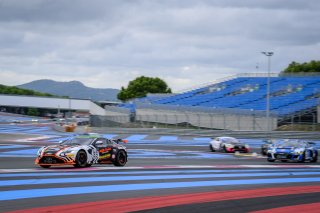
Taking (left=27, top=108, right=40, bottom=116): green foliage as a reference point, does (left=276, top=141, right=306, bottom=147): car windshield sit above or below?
below

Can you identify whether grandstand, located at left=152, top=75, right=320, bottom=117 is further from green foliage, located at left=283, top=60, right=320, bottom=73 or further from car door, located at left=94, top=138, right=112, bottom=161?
car door, located at left=94, top=138, right=112, bottom=161

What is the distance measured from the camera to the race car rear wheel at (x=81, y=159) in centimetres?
1675

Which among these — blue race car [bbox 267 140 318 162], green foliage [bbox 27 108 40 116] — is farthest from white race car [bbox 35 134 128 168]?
green foliage [bbox 27 108 40 116]

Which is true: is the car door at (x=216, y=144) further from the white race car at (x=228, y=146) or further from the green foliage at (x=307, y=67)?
the green foliage at (x=307, y=67)

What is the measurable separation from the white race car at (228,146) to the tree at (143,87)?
264 ft

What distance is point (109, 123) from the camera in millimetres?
55125

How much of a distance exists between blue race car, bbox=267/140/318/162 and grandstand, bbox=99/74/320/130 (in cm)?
1750

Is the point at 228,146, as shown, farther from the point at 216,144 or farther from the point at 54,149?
the point at 54,149

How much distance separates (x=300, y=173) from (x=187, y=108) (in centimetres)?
3595

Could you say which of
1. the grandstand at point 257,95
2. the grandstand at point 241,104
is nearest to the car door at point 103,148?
the grandstand at point 241,104

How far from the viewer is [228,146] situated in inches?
1243

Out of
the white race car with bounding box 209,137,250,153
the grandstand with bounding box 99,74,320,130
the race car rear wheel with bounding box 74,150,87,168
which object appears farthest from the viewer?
the grandstand with bounding box 99,74,320,130

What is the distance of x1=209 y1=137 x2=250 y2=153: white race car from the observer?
1229 inches

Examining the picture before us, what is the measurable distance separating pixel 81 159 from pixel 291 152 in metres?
10.6
